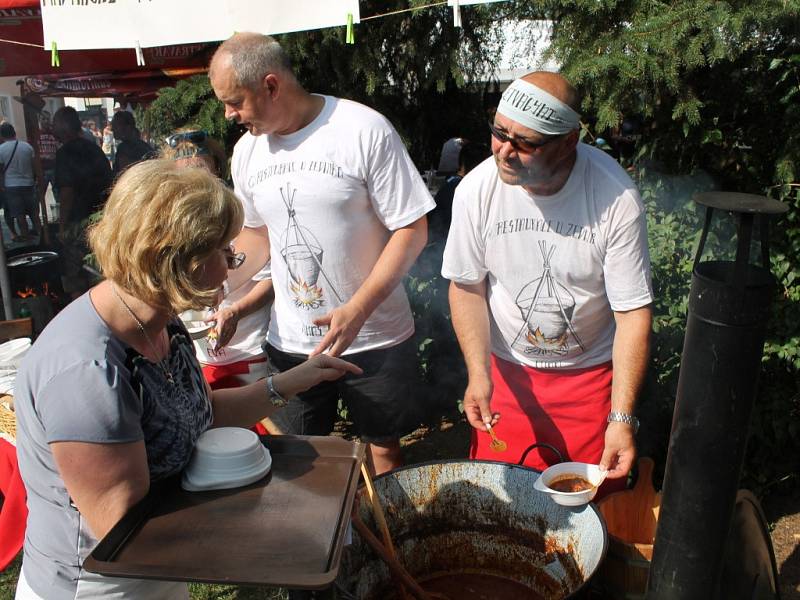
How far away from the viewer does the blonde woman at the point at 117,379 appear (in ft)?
5.09

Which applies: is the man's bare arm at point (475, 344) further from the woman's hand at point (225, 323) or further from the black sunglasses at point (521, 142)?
the woman's hand at point (225, 323)

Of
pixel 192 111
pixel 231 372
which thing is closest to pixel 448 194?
pixel 192 111

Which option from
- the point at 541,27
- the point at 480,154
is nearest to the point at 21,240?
the point at 480,154

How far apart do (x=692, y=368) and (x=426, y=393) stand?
108 inches

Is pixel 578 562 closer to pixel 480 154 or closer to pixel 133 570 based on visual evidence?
pixel 133 570

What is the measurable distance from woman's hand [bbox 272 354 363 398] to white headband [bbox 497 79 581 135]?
0.91m

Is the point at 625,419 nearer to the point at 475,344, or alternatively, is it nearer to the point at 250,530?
the point at 475,344

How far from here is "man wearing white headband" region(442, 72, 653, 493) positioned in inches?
87.5

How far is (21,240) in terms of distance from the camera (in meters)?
11.5

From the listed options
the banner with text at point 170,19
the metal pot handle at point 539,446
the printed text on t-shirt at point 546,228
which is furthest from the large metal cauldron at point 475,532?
the banner with text at point 170,19

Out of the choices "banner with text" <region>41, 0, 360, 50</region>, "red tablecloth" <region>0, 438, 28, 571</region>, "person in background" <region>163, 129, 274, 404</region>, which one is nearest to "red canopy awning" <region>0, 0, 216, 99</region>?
"banner with text" <region>41, 0, 360, 50</region>

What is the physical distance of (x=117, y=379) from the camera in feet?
5.20

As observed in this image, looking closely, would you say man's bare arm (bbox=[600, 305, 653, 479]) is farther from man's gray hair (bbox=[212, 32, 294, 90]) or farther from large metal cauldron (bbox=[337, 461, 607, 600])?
man's gray hair (bbox=[212, 32, 294, 90])

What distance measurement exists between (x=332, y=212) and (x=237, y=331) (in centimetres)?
90
